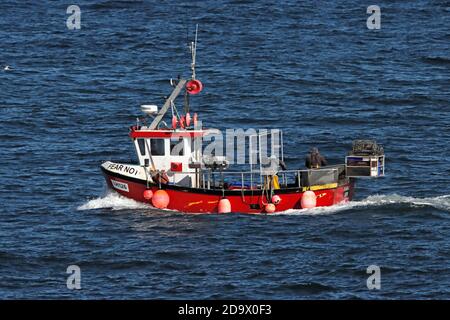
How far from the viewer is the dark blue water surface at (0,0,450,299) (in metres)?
41.5

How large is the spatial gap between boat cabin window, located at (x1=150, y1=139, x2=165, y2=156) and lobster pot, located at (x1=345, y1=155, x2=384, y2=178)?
7.10 m

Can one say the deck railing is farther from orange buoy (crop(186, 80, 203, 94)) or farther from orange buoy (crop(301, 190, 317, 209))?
orange buoy (crop(186, 80, 203, 94))

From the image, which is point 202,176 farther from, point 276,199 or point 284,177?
point 284,177

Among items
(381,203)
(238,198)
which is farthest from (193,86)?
(381,203)

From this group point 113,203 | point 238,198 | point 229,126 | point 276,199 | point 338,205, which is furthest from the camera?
point 229,126

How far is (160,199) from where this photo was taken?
158ft

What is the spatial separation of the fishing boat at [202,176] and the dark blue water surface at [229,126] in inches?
23.2

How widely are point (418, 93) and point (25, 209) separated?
102 feet

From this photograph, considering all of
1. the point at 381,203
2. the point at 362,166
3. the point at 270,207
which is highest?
the point at 362,166

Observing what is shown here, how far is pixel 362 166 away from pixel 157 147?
7879mm

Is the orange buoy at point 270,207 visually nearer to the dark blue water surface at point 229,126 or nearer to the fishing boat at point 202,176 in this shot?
the fishing boat at point 202,176

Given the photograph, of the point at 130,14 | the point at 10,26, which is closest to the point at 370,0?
the point at 130,14

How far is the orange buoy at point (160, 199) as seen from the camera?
48.2 m

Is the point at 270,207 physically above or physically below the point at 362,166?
below
